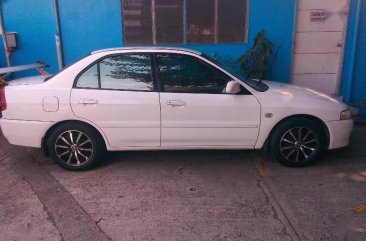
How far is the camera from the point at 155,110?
4.57 m

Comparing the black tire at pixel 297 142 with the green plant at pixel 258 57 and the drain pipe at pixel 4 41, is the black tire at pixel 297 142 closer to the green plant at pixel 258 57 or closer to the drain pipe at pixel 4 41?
the green plant at pixel 258 57

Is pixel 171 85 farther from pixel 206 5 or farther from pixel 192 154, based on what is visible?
pixel 206 5

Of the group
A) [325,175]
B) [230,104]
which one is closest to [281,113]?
[230,104]

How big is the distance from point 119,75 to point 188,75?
882 millimetres

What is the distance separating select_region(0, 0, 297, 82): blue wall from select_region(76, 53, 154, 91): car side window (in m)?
3.03

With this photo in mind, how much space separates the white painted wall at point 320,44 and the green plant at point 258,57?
2.39 feet

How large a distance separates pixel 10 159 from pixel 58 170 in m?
0.95

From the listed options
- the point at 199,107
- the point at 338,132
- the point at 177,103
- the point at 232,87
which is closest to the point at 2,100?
the point at 177,103

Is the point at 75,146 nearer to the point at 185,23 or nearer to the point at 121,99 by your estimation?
the point at 121,99

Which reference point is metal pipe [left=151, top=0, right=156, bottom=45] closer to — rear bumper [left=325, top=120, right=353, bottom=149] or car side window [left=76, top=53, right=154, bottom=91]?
car side window [left=76, top=53, right=154, bottom=91]

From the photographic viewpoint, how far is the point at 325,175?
4.67 m

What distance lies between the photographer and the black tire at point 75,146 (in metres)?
4.68

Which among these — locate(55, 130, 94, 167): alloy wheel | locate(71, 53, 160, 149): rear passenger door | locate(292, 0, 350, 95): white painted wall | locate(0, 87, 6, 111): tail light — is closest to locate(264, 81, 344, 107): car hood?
locate(71, 53, 160, 149): rear passenger door

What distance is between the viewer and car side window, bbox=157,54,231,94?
182 inches
